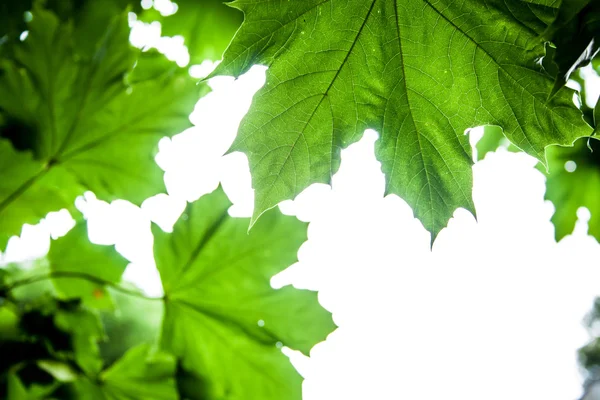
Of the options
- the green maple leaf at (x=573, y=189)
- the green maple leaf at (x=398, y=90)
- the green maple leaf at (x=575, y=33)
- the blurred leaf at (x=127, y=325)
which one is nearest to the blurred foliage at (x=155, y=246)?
the green maple leaf at (x=398, y=90)

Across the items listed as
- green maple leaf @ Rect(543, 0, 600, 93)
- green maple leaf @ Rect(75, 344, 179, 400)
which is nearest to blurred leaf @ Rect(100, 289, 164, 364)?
green maple leaf @ Rect(75, 344, 179, 400)

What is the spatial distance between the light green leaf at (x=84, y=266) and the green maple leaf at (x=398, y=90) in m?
0.68

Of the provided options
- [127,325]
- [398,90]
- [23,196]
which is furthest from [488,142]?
Result: [127,325]

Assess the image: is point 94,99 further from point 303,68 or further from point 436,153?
point 436,153

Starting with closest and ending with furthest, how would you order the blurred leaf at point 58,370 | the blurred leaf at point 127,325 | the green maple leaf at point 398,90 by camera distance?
the green maple leaf at point 398,90
the blurred leaf at point 58,370
the blurred leaf at point 127,325

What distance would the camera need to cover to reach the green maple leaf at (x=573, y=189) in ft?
5.47

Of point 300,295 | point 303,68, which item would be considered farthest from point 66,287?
point 303,68

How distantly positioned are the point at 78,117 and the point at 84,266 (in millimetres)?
383

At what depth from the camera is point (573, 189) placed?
5.58 ft

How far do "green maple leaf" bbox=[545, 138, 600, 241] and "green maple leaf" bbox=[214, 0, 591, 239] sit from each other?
1.05 metres

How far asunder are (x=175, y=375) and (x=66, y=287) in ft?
1.19

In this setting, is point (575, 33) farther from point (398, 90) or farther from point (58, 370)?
point (58, 370)

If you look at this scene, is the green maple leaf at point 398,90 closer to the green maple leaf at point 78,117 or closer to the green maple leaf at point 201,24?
the green maple leaf at point 78,117

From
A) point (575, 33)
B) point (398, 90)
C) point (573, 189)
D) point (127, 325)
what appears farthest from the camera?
point (127, 325)
